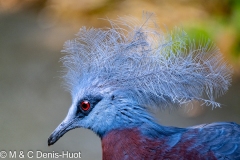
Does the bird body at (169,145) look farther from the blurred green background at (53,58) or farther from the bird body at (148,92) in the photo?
the blurred green background at (53,58)

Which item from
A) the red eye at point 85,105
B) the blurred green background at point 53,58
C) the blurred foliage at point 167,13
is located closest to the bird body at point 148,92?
the red eye at point 85,105

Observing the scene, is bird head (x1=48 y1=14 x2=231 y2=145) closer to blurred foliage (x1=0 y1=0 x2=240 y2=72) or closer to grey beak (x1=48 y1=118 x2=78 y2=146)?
grey beak (x1=48 y1=118 x2=78 y2=146)

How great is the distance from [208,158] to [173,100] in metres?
0.30

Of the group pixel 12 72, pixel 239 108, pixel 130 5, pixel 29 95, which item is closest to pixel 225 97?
Result: pixel 239 108

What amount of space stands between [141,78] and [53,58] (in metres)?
3.55

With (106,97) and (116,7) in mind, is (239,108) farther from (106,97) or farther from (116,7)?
(106,97)

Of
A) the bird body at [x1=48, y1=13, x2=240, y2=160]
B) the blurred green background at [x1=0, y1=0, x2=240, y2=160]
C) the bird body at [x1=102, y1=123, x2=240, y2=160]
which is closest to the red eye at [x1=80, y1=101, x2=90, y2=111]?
the bird body at [x1=48, y1=13, x2=240, y2=160]

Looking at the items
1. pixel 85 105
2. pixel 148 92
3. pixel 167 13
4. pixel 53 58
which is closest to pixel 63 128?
pixel 85 105

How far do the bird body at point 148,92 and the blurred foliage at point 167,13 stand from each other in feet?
2.31

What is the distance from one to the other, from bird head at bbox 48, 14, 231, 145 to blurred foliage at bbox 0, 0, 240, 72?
27.2 inches

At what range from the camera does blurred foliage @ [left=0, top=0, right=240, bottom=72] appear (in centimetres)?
300

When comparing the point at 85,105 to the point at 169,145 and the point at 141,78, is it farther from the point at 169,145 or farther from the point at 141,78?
the point at 169,145

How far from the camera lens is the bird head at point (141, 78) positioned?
5.99 ft

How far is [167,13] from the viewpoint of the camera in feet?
15.5
